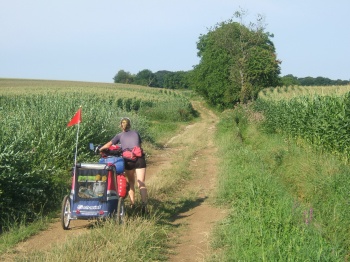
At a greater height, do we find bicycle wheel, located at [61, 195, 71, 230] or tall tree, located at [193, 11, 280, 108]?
tall tree, located at [193, 11, 280, 108]

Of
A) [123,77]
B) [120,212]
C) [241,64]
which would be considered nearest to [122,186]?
[120,212]

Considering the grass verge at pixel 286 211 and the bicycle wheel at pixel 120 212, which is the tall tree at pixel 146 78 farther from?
the bicycle wheel at pixel 120 212

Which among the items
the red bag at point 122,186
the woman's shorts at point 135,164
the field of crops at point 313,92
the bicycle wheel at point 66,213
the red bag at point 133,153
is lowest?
the bicycle wheel at point 66,213

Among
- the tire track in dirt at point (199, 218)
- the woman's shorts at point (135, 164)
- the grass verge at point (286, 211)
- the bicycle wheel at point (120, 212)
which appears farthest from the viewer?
the woman's shorts at point (135, 164)

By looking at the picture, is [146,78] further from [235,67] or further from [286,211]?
[286,211]

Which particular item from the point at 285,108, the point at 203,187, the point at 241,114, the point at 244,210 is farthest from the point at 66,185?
the point at 241,114

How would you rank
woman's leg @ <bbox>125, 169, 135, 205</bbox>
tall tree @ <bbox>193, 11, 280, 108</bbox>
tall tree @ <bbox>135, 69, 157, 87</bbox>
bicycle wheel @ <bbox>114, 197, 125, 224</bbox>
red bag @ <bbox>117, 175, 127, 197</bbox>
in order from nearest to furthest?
bicycle wheel @ <bbox>114, 197, 125, 224</bbox>
red bag @ <bbox>117, 175, 127, 197</bbox>
woman's leg @ <bbox>125, 169, 135, 205</bbox>
tall tree @ <bbox>193, 11, 280, 108</bbox>
tall tree @ <bbox>135, 69, 157, 87</bbox>

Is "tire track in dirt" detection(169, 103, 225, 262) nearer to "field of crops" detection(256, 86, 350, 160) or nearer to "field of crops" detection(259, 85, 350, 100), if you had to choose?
"field of crops" detection(256, 86, 350, 160)

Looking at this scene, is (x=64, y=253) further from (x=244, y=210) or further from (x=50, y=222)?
(x=244, y=210)

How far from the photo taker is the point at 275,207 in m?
8.14

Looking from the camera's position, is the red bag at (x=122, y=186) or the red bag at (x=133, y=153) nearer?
the red bag at (x=122, y=186)

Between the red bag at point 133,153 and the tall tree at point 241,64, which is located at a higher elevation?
the tall tree at point 241,64

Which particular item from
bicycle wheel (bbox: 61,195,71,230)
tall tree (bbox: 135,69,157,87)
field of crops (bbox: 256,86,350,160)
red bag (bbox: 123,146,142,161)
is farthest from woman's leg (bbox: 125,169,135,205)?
tall tree (bbox: 135,69,157,87)

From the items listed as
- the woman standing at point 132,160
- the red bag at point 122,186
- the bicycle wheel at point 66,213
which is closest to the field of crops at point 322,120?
the woman standing at point 132,160
